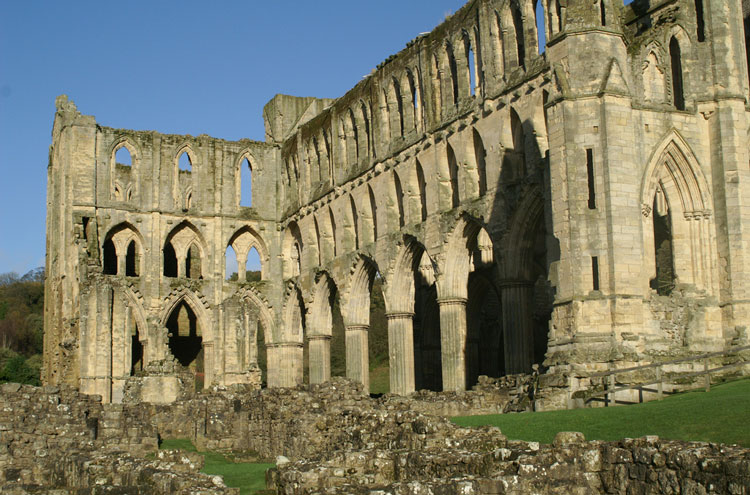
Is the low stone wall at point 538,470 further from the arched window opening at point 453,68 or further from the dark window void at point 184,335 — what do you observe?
the dark window void at point 184,335

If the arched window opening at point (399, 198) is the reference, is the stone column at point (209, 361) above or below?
below

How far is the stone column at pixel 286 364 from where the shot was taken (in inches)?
1748

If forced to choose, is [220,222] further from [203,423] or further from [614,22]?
[614,22]

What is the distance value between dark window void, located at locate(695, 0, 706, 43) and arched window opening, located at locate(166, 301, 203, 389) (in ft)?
90.4

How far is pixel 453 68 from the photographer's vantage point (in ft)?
112

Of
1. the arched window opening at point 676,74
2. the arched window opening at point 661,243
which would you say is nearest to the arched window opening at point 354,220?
the arched window opening at point 661,243

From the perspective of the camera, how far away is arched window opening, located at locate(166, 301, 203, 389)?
47.6 meters

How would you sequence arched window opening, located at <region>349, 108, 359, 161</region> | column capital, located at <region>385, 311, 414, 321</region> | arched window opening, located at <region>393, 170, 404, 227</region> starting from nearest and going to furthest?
column capital, located at <region>385, 311, 414, 321</region> → arched window opening, located at <region>393, 170, 404, 227</region> → arched window opening, located at <region>349, 108, 359, 161</region>

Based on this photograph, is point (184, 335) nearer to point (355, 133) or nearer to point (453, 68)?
point (355, 133)

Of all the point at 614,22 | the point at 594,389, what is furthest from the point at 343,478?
the point at 614,22

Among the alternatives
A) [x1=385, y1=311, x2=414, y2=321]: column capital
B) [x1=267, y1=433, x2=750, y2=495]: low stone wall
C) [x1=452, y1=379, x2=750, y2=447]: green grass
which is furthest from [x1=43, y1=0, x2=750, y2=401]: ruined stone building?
[x1=267, y1=433, x2=750, y2=495]: low stone wall

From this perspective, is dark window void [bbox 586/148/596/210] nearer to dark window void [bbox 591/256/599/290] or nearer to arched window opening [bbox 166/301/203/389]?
dark window void [bbox 591/256/599/290]

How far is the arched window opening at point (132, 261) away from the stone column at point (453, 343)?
18.5 metres

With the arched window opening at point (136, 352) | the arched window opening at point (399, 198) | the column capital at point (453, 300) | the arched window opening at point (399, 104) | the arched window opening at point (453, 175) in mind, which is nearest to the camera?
the column capital at point (453, 300)
